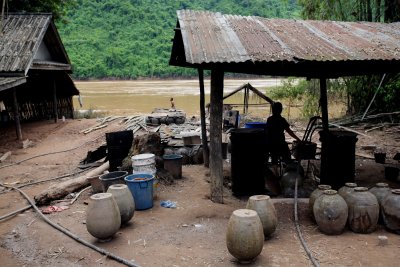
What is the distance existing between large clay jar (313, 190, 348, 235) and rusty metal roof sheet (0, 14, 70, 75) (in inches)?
409

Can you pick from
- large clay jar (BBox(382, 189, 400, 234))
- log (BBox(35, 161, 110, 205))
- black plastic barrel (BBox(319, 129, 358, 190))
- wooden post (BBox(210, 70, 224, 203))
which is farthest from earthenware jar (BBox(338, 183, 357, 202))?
log (BBox(35, 161, 110, 205))

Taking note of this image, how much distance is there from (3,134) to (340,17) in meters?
15.2

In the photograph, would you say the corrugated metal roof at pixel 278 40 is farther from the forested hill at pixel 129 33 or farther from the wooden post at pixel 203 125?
the forested hill at pixel 129 33

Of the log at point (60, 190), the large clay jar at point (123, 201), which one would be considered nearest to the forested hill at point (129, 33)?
the log at point (60, 190)

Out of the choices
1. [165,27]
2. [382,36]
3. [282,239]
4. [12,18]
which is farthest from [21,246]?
[165,27]

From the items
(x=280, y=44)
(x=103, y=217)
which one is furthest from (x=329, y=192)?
(x=103, y=217)

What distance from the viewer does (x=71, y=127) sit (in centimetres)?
1564

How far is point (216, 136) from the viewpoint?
641cm

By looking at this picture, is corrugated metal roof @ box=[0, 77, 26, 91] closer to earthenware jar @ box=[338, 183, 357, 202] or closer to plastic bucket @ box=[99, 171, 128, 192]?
plastic bucket @ box=[99, 171, 128, 192]

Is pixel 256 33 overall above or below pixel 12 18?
below

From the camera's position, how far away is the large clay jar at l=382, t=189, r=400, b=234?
5062 millimetres

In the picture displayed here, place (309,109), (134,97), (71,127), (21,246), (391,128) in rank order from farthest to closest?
1. (134,97)
2. (309,109)
3. (71,127)
4. (391,128)
5. (21,246)

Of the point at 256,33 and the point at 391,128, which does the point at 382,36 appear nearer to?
the point at 256,33

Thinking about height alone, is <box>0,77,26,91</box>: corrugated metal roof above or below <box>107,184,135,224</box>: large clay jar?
above
